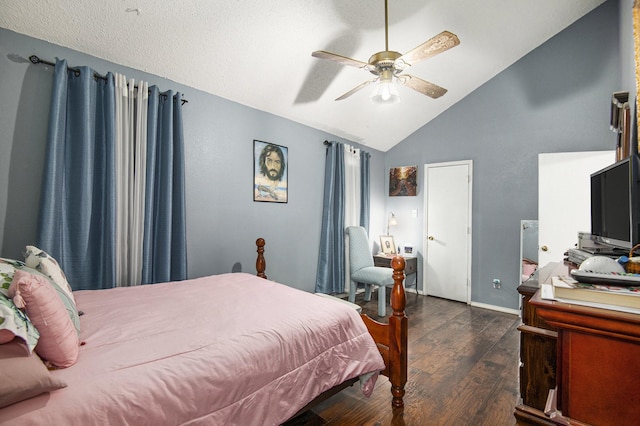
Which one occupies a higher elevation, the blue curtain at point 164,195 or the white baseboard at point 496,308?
the blue curtain at point 164,195

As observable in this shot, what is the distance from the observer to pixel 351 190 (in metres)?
4.52

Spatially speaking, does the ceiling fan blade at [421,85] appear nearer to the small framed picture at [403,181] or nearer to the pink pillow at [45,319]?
the small framed picture at [403,181]

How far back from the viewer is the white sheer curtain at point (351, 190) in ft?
14.4

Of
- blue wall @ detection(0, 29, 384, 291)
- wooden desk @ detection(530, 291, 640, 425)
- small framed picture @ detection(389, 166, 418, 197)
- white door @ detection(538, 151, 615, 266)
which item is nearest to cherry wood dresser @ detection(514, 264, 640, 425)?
wooden desk @ detection(530, 291, 640, 425)

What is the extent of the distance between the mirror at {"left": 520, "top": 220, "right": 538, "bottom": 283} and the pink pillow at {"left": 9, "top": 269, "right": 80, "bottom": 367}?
14.3 feet

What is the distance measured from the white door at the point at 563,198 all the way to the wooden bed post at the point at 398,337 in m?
2.48

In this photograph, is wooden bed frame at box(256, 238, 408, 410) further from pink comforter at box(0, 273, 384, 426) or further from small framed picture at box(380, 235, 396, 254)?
small framed picture at box(380, 235, 396, 254)

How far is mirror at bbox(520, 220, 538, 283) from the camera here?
146 inches

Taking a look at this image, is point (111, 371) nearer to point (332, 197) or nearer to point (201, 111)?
point (201, 111)

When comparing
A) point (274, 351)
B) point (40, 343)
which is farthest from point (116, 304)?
point (274, 351)

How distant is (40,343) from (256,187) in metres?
2.47

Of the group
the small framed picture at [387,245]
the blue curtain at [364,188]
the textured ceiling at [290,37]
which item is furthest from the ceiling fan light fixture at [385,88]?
the small framed picture at [387,245]

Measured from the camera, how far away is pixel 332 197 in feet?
13.7

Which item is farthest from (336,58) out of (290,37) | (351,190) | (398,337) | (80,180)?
(351,190)
